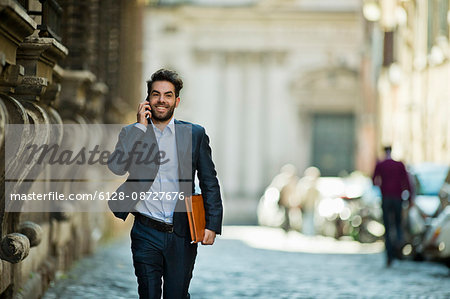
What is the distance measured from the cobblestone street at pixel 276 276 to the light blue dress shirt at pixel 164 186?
4.57 m

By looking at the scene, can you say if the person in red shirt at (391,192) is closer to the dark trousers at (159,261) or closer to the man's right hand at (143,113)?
the dark trousers at (159,261)

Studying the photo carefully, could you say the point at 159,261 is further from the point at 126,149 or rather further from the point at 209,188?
the point at 126,149

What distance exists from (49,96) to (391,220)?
21.5 feet

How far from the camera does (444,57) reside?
73.6ft

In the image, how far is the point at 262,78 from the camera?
43.8 m

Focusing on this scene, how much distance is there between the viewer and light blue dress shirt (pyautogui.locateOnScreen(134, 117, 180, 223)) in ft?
19.2

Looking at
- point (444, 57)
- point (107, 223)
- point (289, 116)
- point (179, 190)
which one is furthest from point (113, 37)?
point (289, 116)

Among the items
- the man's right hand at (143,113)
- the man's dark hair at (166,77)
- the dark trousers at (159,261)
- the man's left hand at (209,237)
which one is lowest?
the dark trousers at (159,261)

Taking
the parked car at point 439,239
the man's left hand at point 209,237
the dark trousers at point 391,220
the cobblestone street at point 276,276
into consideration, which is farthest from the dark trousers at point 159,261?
the dark trousers at point 391,220

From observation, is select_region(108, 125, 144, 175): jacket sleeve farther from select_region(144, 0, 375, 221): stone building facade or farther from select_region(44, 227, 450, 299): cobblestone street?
select_region(144, 0, 375, 221): stone building facade

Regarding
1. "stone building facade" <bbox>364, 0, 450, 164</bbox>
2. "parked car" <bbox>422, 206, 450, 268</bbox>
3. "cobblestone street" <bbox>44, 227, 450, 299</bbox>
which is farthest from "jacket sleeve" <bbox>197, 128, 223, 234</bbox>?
"stone building facade" <bbox>364, 0, 450, 164</bbox>

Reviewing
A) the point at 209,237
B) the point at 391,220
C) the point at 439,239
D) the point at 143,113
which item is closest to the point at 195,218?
the point at 209,237

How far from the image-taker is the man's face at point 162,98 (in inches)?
232

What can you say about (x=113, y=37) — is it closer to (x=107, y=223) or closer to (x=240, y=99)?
(x=107, y=223)
